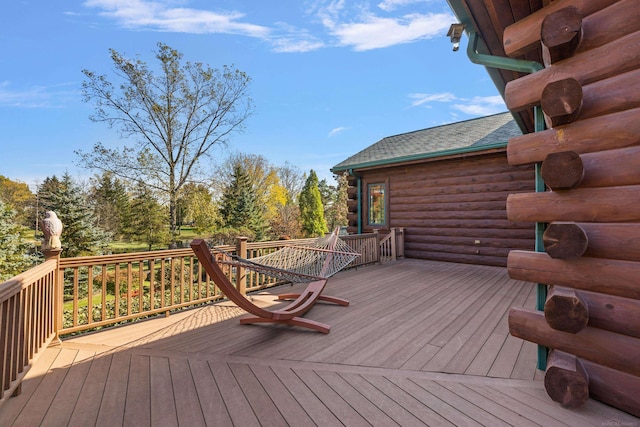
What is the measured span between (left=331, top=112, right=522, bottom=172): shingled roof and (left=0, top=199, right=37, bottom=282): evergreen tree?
9.27 m

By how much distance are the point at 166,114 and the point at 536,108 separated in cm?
1397

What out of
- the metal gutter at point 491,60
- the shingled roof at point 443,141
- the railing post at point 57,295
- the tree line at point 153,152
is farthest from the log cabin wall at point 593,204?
the tree line at point 153,152

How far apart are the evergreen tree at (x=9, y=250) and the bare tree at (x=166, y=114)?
13.4 ft

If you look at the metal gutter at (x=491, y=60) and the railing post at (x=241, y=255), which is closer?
the metal gutter at (x=491, y=60)

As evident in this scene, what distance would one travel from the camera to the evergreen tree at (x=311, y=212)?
57.6ft

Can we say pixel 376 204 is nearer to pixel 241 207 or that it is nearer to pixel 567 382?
pixel 567 382

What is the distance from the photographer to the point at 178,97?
41.8ft

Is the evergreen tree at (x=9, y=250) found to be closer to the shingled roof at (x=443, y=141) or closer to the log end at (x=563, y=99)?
the shingled roof at (x=443, y=141)

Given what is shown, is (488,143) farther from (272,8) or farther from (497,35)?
Answer: (272,8)

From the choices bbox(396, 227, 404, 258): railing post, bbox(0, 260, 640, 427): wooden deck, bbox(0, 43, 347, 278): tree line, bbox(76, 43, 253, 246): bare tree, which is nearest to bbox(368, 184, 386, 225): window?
bbox(396, 227, 404, 258): railing post

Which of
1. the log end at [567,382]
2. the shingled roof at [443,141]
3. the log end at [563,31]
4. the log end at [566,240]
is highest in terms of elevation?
the shingled roof at [443,141]

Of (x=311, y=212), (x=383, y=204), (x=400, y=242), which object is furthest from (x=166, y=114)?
(x=400, y=242)

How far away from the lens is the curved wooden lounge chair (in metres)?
2.04

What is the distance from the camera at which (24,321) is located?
1938mm
